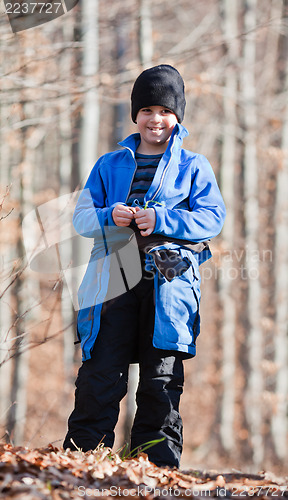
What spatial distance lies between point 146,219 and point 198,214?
12.4 inches

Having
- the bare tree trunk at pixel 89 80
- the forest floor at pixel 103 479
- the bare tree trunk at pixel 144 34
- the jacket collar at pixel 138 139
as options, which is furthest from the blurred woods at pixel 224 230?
the forest floor at pixel 103 479

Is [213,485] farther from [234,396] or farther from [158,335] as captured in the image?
[234,396]

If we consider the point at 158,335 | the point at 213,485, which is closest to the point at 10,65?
the point at 158,335

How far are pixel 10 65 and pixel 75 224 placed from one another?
630cm

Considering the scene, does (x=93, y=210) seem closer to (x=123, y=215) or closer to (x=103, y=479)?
(x=123, y=215)

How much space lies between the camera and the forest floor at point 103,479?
99.2 inches

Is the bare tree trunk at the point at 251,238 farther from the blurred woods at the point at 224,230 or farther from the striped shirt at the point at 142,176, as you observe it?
the striped shirt at the point at 142,176

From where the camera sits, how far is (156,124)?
142 inches

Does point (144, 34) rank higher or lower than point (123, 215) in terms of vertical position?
higher

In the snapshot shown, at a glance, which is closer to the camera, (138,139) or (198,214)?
(198,214)

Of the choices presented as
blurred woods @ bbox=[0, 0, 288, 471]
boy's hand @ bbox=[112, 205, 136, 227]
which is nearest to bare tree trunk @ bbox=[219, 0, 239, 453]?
blurred woods @ bbox=[0, 0, 288, 471]

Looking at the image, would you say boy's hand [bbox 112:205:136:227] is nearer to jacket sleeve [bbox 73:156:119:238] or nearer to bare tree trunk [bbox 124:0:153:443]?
jacket sleeve [bbox 73:156:119:238]

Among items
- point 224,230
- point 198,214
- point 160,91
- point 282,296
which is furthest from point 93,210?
point 282,296

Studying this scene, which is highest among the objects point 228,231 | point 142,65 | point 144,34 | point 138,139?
point 144,34
